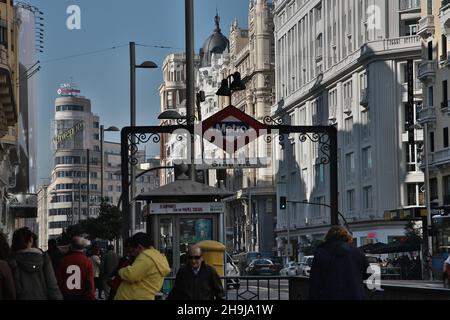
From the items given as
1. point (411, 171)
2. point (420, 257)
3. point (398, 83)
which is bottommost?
point (420, 257)

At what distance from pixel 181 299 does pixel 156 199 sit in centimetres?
948

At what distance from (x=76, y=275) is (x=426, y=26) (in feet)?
207

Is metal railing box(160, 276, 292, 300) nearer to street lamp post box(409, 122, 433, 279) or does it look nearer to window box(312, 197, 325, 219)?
street lamp post box(409, 122, 433, 279)

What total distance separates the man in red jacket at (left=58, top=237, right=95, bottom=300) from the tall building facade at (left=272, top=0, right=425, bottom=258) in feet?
180

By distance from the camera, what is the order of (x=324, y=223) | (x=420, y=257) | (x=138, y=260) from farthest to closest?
1. (x=324, y=223)
2. (x=420, y=257)
3. (x=138, y=260)

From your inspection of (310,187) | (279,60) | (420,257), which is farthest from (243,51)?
(420,257)

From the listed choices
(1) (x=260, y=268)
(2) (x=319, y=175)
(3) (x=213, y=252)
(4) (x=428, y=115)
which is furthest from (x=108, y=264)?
(2) (x=319, y=175)

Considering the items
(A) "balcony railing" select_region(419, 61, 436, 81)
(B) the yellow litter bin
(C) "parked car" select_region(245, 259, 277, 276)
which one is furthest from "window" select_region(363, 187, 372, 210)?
(B) the yellow litter bin

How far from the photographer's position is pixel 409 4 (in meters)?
90.0

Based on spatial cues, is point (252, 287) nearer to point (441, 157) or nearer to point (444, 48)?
point (441, 157)

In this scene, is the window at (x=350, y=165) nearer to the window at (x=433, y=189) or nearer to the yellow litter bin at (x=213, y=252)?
the window at (x=433, y=189)

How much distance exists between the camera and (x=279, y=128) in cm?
2308
